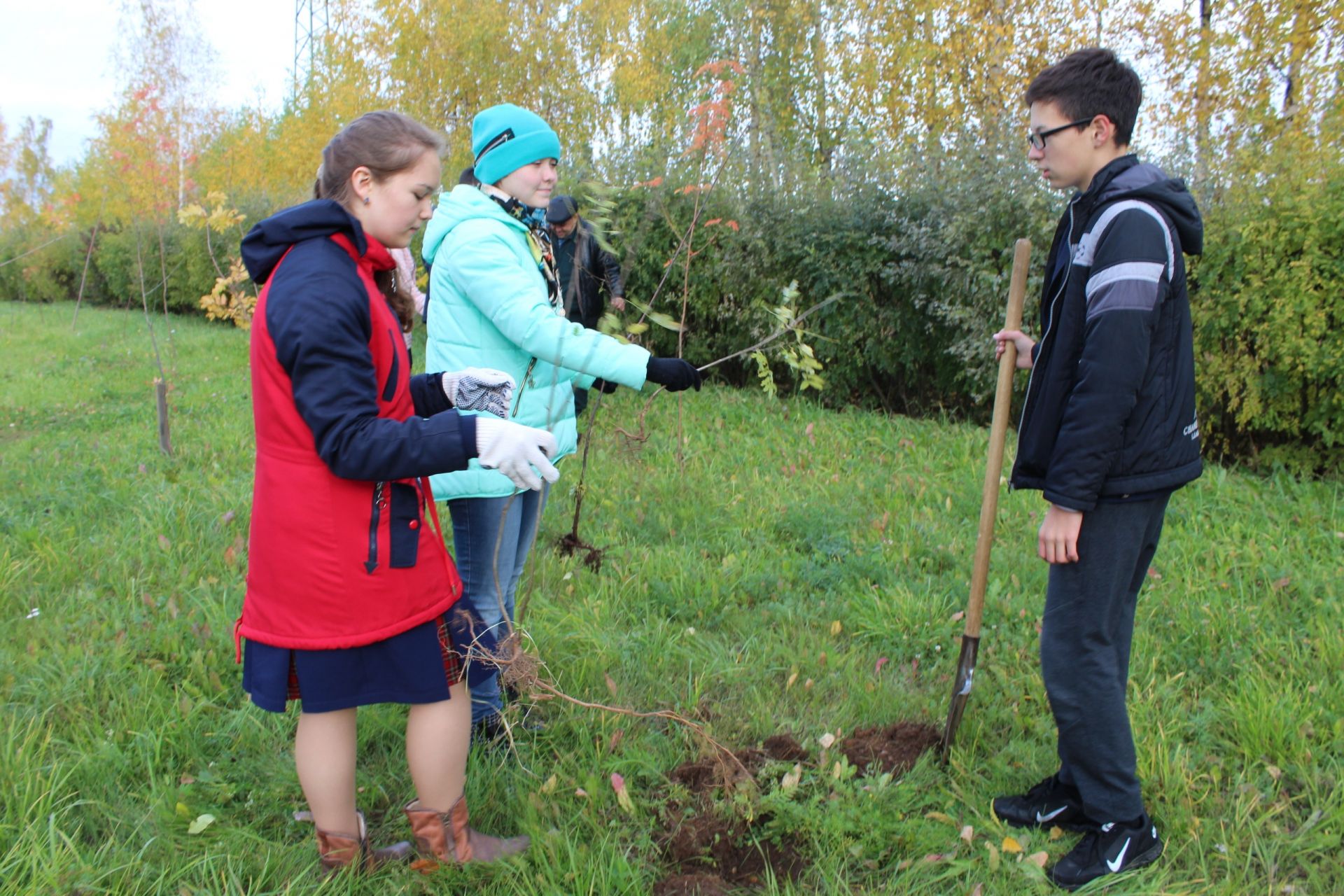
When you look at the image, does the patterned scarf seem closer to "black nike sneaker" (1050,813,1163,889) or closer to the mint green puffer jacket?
the mint green puffer jacket

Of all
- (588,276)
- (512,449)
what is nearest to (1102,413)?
(512,449)

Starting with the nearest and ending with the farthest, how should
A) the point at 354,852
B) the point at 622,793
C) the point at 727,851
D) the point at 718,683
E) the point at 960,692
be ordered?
the point at 354,852 → the point at 727,851 → the point at 622,793 → the point at 960,692 → the point at 718,683

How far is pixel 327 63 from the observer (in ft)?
40.0

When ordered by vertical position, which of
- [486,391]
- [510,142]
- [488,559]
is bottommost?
[488,559]

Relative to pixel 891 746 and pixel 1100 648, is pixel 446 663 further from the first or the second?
pixel 1100 648

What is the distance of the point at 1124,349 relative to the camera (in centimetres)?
204

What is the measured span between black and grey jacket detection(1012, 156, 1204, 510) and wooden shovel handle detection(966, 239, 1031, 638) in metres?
0.31

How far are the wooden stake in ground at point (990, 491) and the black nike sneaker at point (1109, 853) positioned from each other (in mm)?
518

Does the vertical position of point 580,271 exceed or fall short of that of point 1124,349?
it exceeds it

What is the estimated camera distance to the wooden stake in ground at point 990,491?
8.52ft

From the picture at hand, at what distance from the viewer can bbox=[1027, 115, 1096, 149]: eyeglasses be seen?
2199 millimetres

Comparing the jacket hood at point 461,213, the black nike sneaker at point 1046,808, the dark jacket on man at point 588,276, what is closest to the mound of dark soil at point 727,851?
the black nike sneaker at point 1046,808

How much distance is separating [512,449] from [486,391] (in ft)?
1.22

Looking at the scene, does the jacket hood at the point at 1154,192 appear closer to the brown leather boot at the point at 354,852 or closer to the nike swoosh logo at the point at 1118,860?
the nike swoosh logo at the point at 1118,860
